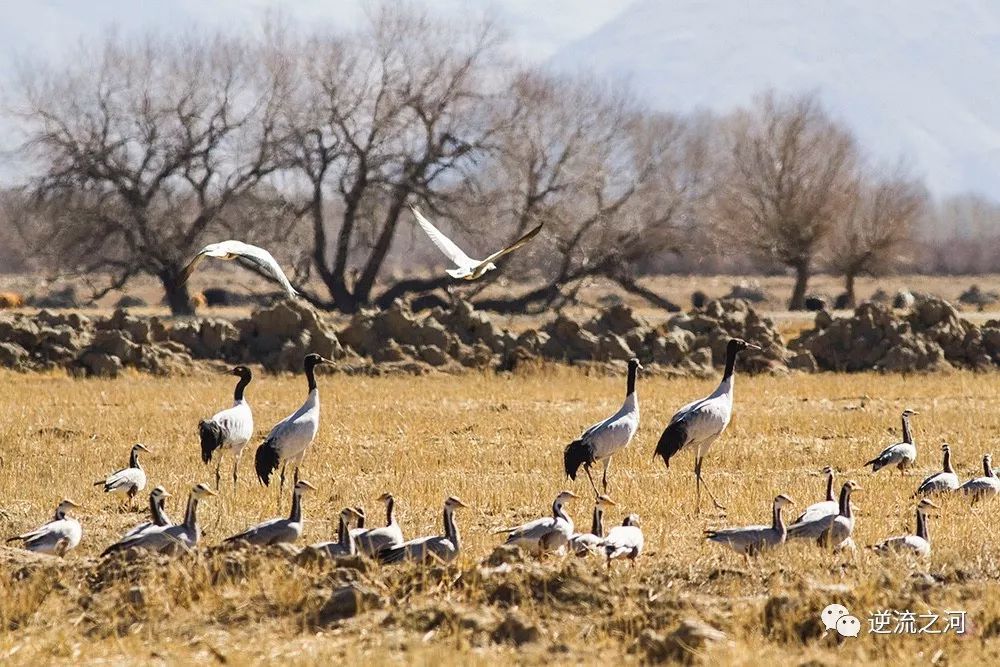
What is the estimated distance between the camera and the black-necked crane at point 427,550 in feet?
32.1

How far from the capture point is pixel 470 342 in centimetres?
2947

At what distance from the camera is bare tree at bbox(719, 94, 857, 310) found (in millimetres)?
57656

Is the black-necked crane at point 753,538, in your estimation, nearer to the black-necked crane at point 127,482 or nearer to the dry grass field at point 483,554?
the dry grass field at point 483,554

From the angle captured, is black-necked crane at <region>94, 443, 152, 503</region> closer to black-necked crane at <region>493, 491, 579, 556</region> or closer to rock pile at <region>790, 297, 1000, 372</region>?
black-necked crane at <region>493, 491, 579, 556</region>

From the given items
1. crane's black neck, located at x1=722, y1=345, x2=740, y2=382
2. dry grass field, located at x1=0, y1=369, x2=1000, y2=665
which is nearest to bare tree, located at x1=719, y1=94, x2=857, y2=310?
dry grass field, located at x1=0, y1=369, x2=1000, y2=665

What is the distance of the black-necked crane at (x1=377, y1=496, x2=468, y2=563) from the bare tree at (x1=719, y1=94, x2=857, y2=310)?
156 ft

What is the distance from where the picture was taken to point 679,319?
3130 centimetres

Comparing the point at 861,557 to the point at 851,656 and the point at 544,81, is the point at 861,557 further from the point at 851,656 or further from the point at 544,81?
the point at 544,81

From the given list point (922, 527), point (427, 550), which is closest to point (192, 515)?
point (427, 550)

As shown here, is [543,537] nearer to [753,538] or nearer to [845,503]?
[753,538]

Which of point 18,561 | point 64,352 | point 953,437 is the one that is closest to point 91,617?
point 18,561

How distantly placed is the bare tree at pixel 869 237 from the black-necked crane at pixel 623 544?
4850 cm

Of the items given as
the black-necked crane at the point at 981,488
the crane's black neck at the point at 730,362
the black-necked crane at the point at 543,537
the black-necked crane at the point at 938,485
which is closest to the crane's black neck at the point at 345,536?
the black-necked crane at the point at 543,537

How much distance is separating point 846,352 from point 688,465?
1470 centimetres
